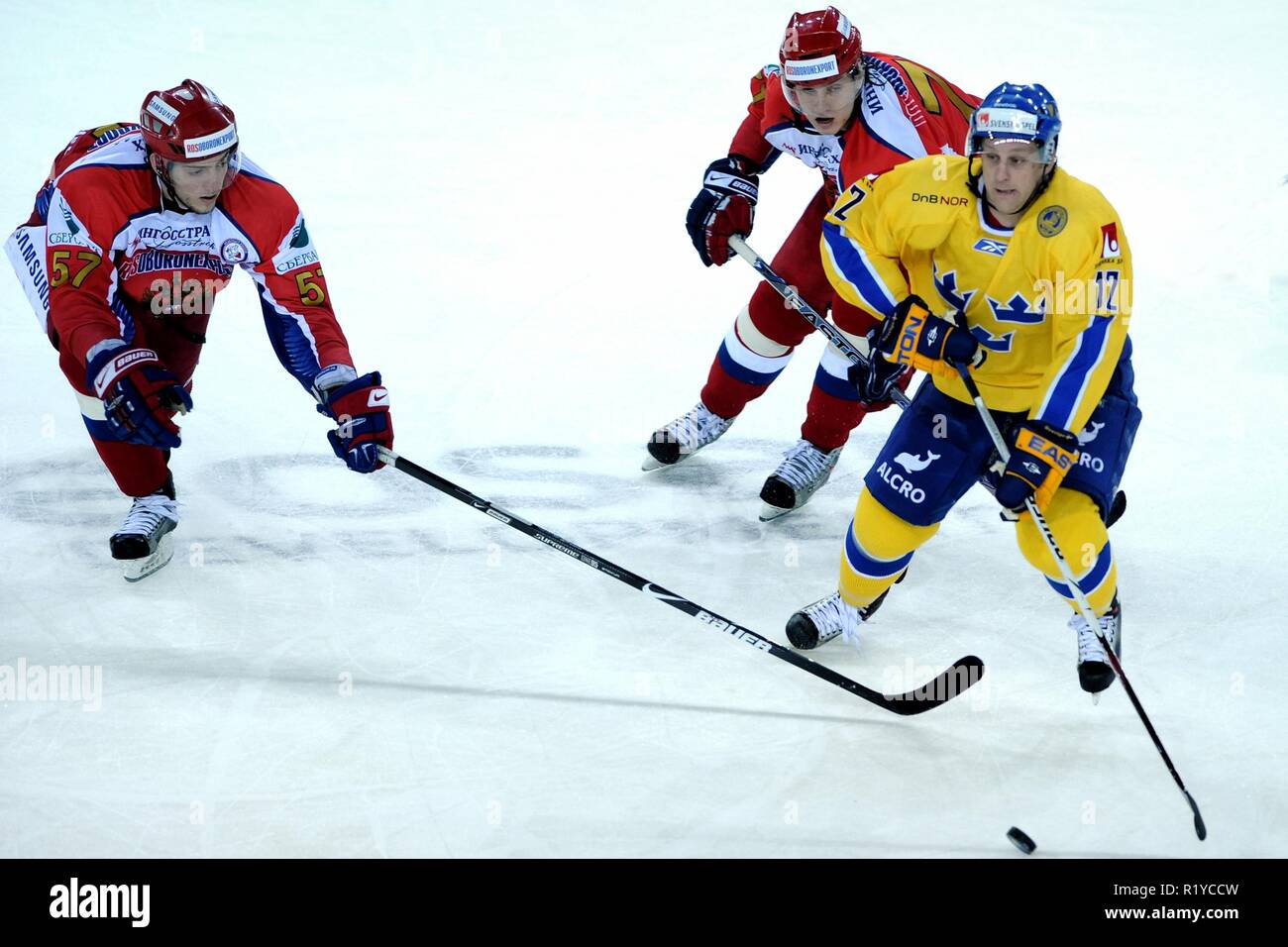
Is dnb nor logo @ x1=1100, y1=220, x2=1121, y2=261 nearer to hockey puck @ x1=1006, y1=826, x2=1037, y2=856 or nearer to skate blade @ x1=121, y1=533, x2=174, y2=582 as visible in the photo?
hockey puck @ x1=1006, y1=826, x2=1037, y2=856

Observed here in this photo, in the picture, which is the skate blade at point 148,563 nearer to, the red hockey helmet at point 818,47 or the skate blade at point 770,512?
the skate blade at point 770,512

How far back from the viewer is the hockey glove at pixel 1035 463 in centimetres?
283

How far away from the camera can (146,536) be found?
355cm

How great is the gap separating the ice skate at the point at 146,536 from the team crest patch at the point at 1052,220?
88.3 inches

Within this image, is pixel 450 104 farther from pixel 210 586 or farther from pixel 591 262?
pixel 210 586

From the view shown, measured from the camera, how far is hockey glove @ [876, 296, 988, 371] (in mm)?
2924

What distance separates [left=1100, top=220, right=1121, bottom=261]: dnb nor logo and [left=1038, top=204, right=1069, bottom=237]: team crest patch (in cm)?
8

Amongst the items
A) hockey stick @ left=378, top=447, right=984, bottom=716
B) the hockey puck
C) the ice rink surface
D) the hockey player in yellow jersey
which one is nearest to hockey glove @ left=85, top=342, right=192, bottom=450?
the ice rink surface

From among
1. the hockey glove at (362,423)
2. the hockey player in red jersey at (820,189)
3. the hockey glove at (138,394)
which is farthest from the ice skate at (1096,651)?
the hockey glove at (138,394)

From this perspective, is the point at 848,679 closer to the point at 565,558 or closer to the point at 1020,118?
the point at 565,558

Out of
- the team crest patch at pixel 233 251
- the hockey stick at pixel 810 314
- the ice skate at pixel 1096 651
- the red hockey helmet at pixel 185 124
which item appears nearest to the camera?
the ice skate at pixel 1096 651

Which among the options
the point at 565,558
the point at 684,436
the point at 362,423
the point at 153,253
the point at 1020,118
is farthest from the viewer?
the point at 684,436

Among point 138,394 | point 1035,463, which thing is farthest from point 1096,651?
point 138,394

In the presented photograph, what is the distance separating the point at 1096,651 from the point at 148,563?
2.27 m
